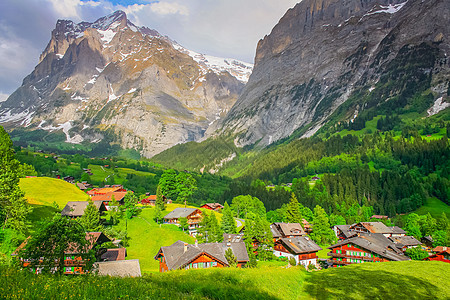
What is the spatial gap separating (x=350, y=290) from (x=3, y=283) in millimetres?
32162

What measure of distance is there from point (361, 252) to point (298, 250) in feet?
45.5

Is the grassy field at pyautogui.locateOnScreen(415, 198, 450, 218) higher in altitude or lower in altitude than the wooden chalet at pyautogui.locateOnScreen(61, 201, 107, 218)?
lower

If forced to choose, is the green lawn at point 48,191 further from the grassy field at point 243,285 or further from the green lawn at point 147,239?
the grassy field at point 243,285

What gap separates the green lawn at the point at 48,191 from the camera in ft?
248

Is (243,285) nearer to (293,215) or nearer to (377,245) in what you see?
(377,245)

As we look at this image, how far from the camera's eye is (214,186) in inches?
7475

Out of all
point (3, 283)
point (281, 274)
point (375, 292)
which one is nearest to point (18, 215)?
point (3, 283)

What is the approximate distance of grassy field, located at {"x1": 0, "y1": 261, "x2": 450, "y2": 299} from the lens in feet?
43.0

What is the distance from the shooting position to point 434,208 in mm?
118875

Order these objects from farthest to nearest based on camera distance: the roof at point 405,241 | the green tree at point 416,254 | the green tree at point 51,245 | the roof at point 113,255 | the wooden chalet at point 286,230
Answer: the wooden chalet at point 286,230
the roof at point 405,241
the green tree at point 416,254
the roof at point 113,255
the green tree at point 51,245

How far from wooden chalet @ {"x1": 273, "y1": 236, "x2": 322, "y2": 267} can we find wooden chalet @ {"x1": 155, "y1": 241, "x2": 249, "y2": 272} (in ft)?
67.8

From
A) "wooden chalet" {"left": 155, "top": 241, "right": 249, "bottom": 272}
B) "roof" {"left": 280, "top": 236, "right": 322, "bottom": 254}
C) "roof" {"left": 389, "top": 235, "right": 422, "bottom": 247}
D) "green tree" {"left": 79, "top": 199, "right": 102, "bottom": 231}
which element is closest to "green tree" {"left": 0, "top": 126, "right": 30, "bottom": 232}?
"green tree" {"left": 79, "top": 199, "right": 102, "bottom": 231}

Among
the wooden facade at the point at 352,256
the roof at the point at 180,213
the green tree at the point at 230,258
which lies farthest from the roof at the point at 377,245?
the roof at the point at 180,213

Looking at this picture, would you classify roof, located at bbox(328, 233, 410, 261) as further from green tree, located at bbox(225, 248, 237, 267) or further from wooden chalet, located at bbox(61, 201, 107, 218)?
wooden chalet, located at bbox(61, 201, 107, 218)
